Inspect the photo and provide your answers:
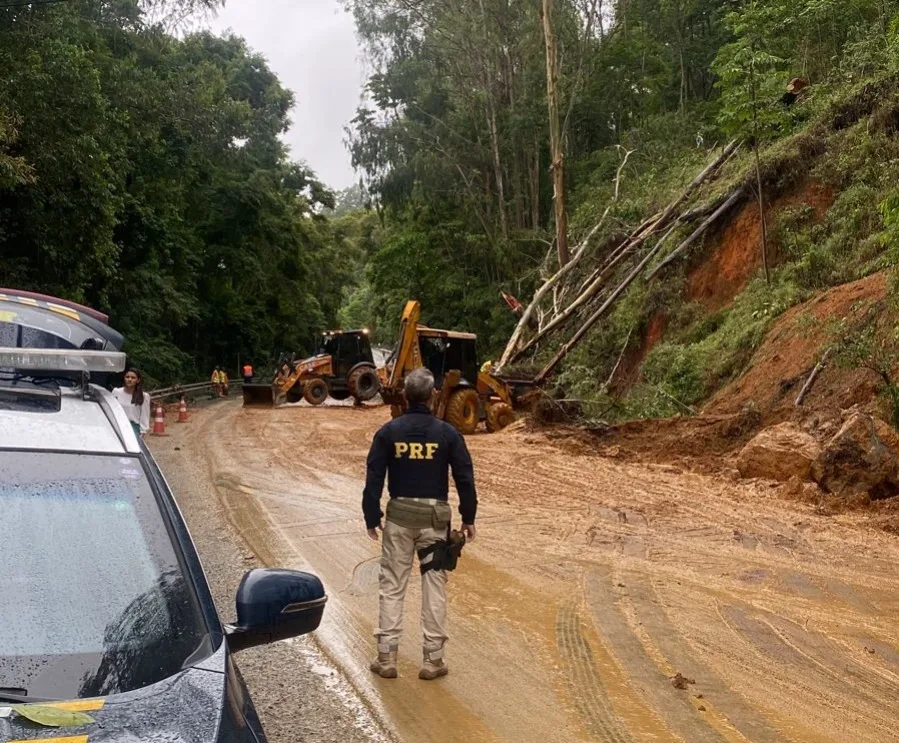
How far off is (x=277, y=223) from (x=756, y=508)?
38.4 m

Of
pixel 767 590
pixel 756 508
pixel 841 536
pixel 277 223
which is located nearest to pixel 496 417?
pixel 756 508

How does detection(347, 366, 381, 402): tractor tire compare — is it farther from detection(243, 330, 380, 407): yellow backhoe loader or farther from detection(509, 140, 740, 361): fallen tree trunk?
detection(509, 140, 740, 361): fallen tree trunk

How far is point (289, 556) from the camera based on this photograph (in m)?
8.95

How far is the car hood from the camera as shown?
2309 millimetres

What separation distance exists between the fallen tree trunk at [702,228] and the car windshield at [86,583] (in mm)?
21957

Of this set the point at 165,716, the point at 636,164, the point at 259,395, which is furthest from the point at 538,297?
→ the point at 165,716

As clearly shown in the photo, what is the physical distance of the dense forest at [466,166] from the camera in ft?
68.0

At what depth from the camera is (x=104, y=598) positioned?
2.90m

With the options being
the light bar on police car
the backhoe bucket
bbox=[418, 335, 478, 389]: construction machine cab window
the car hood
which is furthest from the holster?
the backhoe bucket

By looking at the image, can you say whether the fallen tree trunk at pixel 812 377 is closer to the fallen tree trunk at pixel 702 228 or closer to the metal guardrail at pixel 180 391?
the fallen tree trunk at pixel 702 228

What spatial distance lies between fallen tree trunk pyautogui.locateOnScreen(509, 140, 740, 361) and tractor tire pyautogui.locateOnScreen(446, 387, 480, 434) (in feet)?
17.8

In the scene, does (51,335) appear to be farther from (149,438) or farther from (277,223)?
(277,223)

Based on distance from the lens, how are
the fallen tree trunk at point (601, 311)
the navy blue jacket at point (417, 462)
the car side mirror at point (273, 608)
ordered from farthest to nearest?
the fallen tree trunk at point (601, 311) → the navy blue jacket at point (417, 462) → the car side mirror at point (273, 608)

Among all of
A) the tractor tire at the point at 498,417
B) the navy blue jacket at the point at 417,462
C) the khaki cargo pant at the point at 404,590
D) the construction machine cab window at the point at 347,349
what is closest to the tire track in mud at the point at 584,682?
the khaki cargo pant at the point at 404,590
